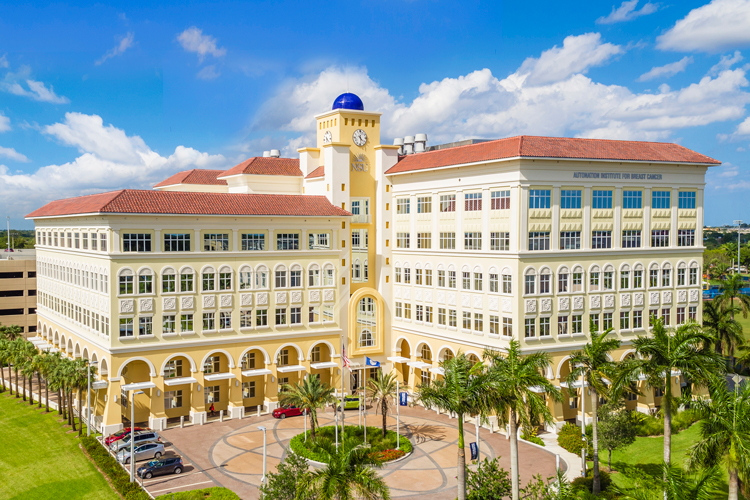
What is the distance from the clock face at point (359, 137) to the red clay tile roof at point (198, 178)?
62.3ft

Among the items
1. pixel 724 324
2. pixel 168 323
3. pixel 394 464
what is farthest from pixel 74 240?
pixel 724 324

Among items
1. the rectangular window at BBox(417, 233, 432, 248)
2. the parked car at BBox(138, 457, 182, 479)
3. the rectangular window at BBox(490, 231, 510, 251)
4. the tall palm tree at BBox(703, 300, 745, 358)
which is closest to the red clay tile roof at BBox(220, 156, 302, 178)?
the rectangular window at BBox(417, 233, 432, 248)

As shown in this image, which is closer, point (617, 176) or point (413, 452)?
point (413, 452)

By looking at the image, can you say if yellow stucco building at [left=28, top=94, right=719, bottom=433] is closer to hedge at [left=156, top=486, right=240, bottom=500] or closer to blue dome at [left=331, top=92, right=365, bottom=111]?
blue dome at [left=331, top=92, right=365, bottom=111]

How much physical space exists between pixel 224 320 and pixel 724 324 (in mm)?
48799

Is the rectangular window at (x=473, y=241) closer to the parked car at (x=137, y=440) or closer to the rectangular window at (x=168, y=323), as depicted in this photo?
the rectangular window at (x=168, y=323)

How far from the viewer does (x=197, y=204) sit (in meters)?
57.1

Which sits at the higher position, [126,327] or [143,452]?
[126,327]

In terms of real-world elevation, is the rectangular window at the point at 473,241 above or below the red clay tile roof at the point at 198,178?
below

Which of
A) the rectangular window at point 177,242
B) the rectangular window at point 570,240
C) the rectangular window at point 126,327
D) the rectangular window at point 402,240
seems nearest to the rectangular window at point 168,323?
the rectangular window at point 126,327

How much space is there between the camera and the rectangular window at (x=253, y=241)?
5934 cm

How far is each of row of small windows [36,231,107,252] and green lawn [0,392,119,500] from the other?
50.6 ft

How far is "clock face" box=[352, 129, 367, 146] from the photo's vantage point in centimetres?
6675

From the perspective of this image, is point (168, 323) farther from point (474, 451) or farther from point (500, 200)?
point (500, 200)
